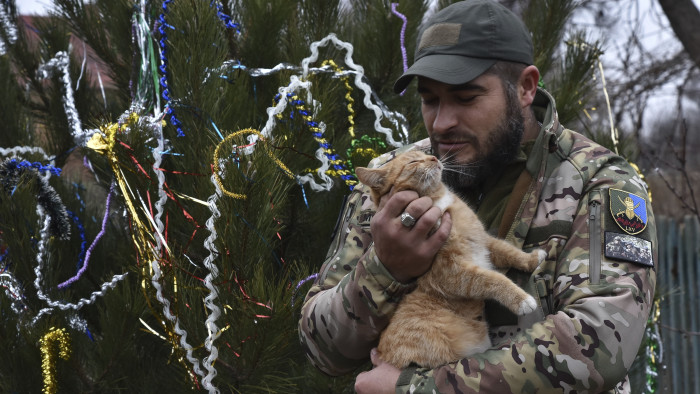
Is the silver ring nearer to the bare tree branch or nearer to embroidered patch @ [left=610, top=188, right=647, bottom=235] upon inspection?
embroidered patch @ [left=610, top=188, right=647, bottom=235]

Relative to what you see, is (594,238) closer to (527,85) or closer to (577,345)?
(577,345)

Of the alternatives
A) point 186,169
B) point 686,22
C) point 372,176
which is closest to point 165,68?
point 186,169

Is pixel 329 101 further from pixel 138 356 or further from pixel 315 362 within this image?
pixel 138 356

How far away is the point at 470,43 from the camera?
5.90 feet

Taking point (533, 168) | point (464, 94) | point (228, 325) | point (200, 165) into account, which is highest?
point (464, 94)

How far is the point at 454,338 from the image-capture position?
167 cm

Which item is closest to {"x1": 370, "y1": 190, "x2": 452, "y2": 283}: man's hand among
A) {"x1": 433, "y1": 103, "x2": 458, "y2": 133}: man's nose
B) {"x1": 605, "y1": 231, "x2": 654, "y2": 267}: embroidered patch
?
{"x1": 433, "y1": 103, "x2": 458, "y2": 133}: man's nose

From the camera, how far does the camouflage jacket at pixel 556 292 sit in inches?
56.1

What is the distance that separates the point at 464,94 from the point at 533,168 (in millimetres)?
283

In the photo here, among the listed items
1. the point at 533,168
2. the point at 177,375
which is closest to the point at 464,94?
the point at 533,168

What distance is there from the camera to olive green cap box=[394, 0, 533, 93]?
177 centimetres

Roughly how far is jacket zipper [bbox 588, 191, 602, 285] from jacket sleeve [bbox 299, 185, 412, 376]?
46 cm

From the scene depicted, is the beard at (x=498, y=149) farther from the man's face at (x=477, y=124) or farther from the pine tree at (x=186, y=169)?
the pine tree at (x=186, y=169)

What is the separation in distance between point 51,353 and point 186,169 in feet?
2.47
